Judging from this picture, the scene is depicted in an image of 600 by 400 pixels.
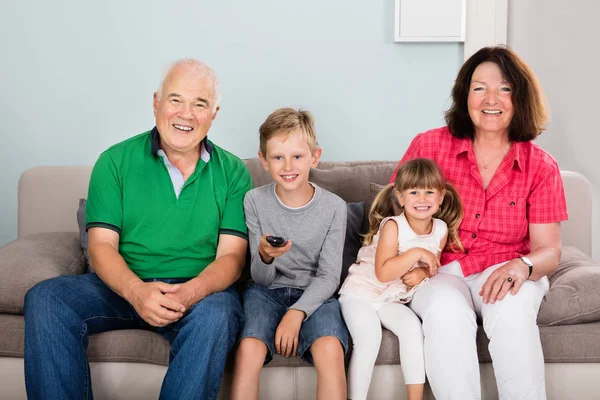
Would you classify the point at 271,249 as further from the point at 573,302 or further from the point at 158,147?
the point at 573,302

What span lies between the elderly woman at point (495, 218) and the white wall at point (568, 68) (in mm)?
691

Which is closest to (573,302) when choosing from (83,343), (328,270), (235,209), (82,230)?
(328,270)

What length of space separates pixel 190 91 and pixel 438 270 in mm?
969

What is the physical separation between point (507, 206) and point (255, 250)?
821 millimetres

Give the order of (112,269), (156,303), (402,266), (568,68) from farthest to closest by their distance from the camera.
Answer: (568,68) < (402,266) < (112,269) < (156,303)

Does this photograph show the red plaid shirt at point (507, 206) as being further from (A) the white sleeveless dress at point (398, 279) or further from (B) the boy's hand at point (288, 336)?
(B) the boy's hand at point (288, 336)

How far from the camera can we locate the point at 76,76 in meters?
3.44

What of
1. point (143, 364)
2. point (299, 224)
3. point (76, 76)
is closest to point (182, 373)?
point (143, 364)

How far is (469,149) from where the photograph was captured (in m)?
2.39

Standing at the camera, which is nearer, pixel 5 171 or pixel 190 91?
pixel 190 91

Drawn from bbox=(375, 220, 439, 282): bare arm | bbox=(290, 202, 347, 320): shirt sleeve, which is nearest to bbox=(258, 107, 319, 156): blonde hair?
bbox=(290, 202, 347, 320): shirt sleeve

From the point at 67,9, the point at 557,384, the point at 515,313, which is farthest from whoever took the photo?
the point at 67,9

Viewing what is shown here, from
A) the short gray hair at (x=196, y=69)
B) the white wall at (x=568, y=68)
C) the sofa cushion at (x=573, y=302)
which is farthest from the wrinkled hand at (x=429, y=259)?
the white wall at (x=568, y=68)

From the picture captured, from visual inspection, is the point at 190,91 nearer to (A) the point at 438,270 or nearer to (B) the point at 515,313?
(A) the point at 438,270
